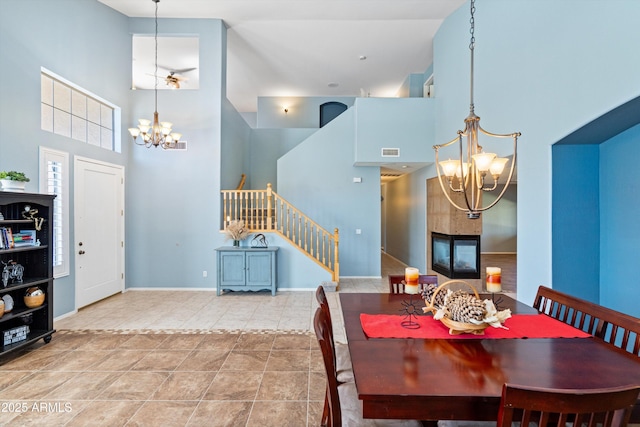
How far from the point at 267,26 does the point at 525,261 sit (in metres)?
6.40

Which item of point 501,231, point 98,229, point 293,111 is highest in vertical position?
point 293,111

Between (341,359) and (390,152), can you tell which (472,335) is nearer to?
(341,359)

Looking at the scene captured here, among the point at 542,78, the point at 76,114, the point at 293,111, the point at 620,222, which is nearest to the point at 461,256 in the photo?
the point at 620,222

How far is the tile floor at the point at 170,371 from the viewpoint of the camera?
2.29 metres

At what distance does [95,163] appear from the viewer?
497 cm

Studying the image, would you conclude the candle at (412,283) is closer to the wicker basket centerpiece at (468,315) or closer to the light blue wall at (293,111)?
the wicker basket centerpiece at (468,315)

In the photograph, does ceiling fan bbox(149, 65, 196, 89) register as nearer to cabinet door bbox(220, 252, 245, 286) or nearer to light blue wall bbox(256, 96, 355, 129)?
light blue wall bbox(256, 96, 355, 129)

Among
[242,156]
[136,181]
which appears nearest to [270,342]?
[136,181]

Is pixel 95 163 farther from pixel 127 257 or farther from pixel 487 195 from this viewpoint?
pixel 487 195

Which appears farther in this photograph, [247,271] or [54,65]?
[247,271]

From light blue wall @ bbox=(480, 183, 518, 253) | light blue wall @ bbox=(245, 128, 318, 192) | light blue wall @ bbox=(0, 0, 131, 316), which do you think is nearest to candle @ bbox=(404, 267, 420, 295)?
light blue wall @ bbox=(0, 0, 131, 316)

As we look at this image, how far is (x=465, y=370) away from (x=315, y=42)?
728cm

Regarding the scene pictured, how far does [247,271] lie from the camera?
5559mm

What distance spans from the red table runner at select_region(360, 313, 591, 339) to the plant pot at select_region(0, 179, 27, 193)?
382cm
